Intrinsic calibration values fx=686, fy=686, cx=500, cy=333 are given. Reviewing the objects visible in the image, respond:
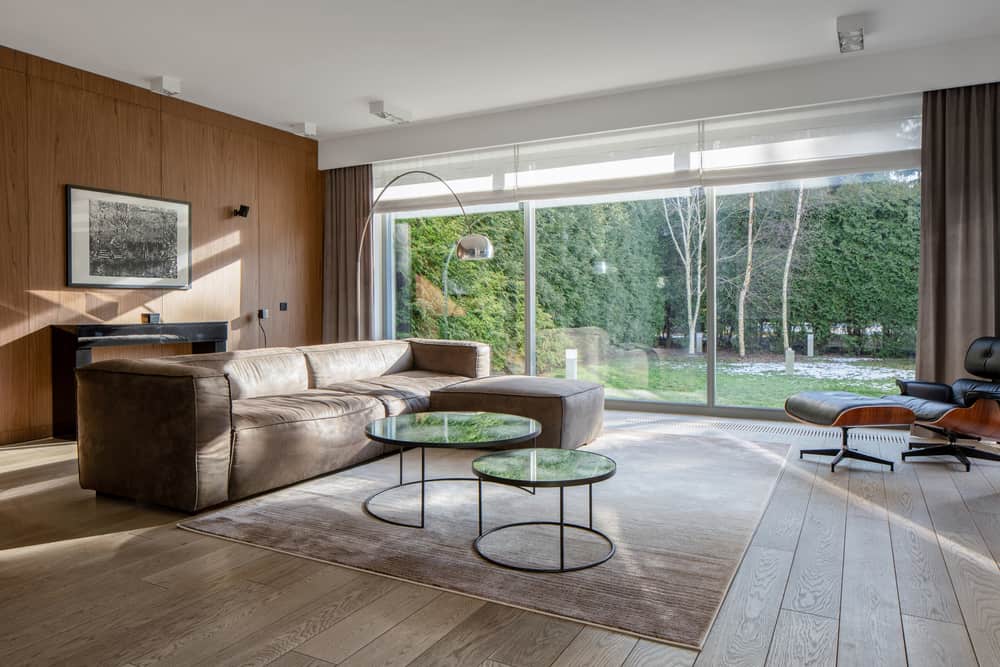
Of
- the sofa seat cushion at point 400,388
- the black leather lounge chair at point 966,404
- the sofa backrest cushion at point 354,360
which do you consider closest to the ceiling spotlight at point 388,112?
the sofa backrest cushion at point 354,360

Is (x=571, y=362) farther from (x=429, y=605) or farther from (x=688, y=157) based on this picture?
(x=429, y=605)

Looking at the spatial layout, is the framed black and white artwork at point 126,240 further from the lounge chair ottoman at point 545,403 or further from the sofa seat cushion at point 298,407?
the lounge chair ottoman at point 545,403

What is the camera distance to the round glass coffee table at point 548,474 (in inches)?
91.7

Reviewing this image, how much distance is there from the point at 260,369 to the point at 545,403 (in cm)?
171

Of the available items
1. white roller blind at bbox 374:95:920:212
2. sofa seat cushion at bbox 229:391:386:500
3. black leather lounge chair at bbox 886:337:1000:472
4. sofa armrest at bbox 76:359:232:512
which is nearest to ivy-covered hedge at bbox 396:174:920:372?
white roller blind at bbox 374:95:920:212

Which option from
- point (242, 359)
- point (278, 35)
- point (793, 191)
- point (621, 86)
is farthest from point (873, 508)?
point (278, 35)

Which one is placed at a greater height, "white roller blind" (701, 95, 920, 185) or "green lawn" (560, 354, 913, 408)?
"white roller blind" (701, 95, 920, 185)

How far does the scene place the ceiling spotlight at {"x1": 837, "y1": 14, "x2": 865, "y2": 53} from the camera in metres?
4.12

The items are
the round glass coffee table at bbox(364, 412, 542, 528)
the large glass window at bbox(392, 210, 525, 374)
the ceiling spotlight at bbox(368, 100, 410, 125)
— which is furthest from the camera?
the large glass window at bbox(392, 210, 525, 374)

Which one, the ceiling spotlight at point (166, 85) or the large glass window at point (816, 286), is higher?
the ceiling spotlight at point (166, 85)

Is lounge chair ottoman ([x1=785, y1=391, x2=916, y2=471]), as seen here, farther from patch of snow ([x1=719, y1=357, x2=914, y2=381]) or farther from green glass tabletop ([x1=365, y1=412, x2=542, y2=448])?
green glass tabletop ([x1=365, y1=412, x2=542, y2=448])

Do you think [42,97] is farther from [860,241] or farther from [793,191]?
[860,241]

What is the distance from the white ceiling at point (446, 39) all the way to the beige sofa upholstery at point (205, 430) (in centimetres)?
210

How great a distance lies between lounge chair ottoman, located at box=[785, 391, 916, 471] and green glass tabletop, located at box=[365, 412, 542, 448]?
70.9 inches
